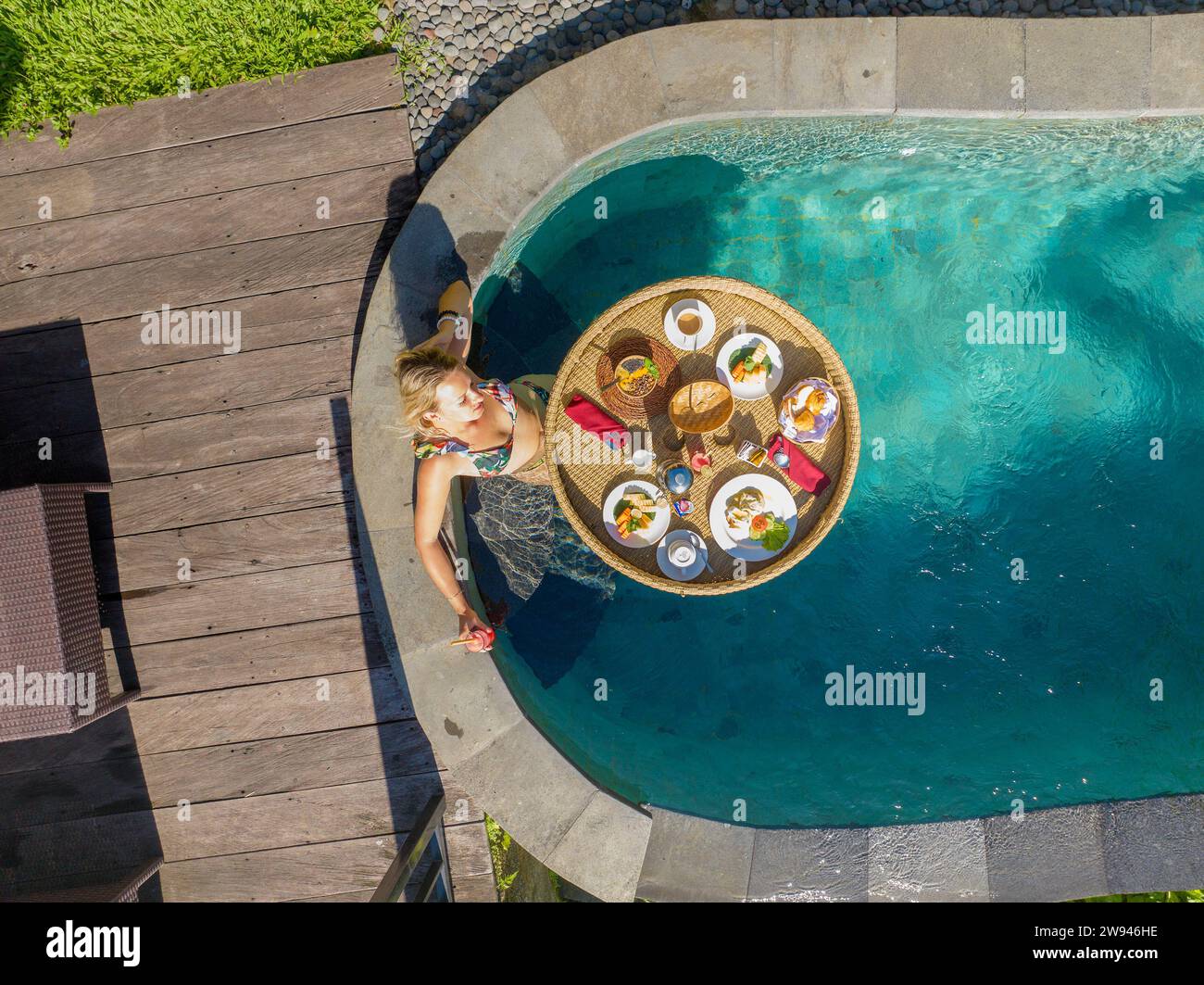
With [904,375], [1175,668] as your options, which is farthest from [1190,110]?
[1175,668]

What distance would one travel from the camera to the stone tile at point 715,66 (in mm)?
4695

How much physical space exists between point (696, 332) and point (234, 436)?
3.33 meters

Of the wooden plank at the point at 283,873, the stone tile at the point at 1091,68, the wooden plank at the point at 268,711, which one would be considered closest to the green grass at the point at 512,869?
the wooden plank at the point at 283,873

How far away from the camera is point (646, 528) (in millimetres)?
4336

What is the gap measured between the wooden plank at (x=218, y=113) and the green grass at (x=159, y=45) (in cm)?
8

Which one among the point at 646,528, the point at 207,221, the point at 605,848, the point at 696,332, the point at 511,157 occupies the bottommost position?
the point at 605,848

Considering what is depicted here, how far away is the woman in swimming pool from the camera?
139 inches

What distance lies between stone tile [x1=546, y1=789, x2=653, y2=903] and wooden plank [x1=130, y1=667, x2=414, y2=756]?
1447mm

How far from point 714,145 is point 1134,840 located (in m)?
5.52

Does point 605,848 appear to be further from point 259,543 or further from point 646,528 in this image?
point 259,543

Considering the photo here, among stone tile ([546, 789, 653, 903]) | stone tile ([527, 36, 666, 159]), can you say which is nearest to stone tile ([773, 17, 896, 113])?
stone tile ([527, 36, 666, 159])

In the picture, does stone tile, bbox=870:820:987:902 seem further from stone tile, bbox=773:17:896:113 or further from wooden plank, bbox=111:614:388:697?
stone tile, bbox=773:17:896:113

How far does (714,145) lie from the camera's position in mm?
4988

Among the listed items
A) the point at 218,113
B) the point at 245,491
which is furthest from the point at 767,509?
the point at 218,113
